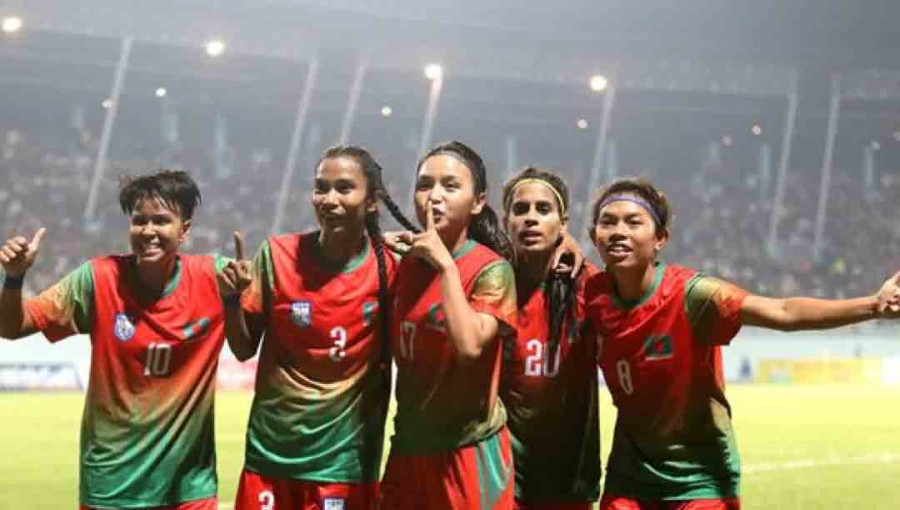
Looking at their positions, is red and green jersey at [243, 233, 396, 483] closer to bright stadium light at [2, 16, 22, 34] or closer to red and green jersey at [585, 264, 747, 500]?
red and green jersey at [585, 264, 747, 500]

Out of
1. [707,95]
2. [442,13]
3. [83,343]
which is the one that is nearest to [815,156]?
[707,95]

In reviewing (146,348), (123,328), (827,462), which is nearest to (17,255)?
(123,328)

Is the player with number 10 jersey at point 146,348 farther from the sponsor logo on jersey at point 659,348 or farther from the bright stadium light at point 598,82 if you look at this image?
the bright stadium light at point 598,82

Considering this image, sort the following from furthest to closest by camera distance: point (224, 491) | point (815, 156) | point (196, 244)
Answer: point (815, 156)
point (196, 244)
point (224, 491)

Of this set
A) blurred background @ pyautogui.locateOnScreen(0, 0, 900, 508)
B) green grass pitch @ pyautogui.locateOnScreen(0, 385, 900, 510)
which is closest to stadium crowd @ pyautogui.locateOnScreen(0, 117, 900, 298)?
blurred background @ pyautogui.locateOnScreen(0, 0, 900, 508)

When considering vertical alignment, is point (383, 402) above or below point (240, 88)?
below

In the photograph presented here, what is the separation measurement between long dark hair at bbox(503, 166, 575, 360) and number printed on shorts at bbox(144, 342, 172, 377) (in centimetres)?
165

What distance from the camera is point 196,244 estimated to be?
38.3m

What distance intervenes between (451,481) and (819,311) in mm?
1565

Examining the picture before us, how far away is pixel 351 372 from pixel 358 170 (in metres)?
0.86

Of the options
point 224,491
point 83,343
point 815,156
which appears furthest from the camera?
point 815,156

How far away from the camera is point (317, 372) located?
5.12 metres

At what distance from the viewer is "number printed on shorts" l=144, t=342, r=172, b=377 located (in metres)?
5.30

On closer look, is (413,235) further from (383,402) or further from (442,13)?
(442,13)
